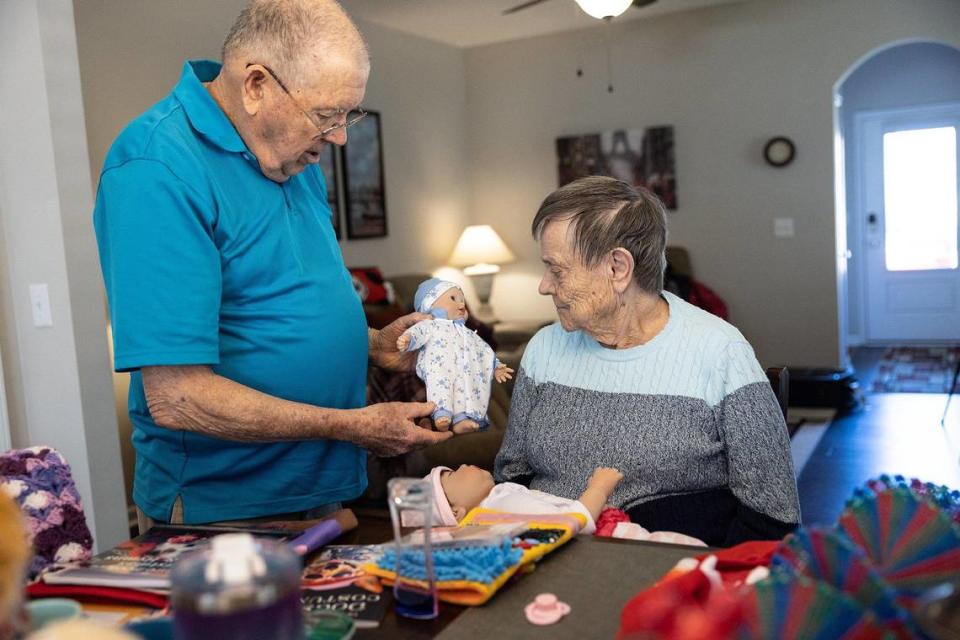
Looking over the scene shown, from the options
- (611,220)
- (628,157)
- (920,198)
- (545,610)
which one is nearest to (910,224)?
(920,198)

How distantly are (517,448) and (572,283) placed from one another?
0.36m

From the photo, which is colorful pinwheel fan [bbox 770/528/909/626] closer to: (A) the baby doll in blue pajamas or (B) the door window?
(A) the baby doll in blue pajamas

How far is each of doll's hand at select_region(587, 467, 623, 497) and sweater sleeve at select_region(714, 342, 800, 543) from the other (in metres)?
0.21

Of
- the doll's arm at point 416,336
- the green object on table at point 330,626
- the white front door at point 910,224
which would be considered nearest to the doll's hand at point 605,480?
the doll's arm at point 416,336

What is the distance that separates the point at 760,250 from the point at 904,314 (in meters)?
2.84

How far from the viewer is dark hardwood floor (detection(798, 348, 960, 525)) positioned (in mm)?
4219

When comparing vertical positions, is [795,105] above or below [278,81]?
above

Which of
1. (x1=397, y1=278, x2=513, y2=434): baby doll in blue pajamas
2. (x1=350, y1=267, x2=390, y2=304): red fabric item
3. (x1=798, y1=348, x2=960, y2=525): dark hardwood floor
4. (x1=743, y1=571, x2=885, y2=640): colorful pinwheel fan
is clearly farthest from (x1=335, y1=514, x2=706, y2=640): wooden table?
(x1=350, y1=267, x2=390, y2=304): red fabric item

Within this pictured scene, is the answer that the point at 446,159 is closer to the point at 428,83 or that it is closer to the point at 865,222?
the point at 428,83

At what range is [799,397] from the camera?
6.01m

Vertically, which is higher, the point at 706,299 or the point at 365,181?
the point at 365,181

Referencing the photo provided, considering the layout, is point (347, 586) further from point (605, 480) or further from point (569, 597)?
point (605, 480)

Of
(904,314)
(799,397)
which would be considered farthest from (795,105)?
(904,314)

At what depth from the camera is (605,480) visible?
1538 millimetres
